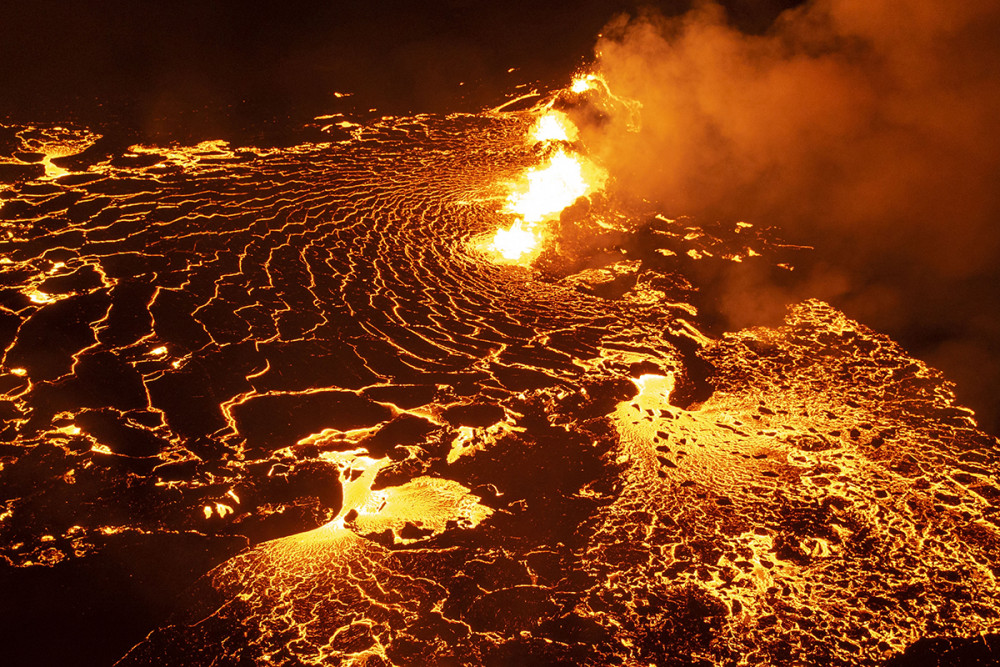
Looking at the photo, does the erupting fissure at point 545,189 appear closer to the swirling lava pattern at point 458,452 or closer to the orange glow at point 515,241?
the orange glow at point 515,241

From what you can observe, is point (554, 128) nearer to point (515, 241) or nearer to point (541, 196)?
point (541, 196)

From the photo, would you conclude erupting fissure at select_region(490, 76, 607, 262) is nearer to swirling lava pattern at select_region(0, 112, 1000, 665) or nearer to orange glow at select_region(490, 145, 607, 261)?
orange glow at select_region(490, 145, 607, 261)

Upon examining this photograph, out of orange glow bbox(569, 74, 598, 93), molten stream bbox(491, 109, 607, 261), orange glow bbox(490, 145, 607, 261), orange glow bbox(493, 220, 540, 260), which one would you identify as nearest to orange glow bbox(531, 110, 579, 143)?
molten stream bbox(491, 109, 607, 261)

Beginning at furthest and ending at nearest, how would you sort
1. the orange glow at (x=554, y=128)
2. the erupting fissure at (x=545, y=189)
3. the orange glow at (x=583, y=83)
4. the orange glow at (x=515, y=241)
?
the orange glow at (x=583, y=83), the orange glow at (x=554, y=128), the erupting fissure at (x=545, y=189), the orange glow at (x=515, y=241)

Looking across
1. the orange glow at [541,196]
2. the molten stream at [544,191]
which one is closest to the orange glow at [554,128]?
the molten stream at [544,191]

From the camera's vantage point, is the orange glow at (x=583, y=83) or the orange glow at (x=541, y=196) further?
the orange glow at (x=583, y=83)

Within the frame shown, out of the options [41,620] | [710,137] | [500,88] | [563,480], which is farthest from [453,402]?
[500,88]

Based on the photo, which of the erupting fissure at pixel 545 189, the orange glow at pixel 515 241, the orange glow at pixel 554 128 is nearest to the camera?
the orange glow at pixel 515 241
